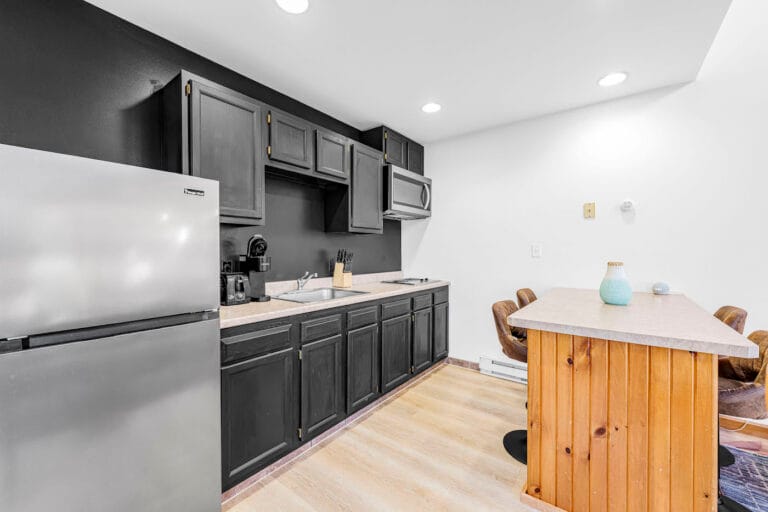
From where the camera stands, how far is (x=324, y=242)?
119 inches

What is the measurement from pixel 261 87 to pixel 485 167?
222 centimetres

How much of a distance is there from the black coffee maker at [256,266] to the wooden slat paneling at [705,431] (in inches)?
87.2

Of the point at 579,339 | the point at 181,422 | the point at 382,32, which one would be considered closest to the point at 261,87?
the point at 382,32

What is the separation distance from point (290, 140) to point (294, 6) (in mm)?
825

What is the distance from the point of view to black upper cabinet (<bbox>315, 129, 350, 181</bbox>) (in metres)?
2.52

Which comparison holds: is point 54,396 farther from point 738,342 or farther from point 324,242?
point 738,342

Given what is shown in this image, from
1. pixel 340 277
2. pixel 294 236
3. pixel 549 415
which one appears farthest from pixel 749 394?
pixel 294 236

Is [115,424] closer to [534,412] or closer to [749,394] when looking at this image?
[534,412]

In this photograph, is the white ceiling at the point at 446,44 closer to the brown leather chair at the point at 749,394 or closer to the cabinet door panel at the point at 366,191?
the cabinet door panel at the point at 366,191

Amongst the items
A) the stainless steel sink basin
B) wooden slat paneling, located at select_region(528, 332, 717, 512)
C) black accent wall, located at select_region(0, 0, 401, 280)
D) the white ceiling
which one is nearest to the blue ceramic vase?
wooden slat paneling, located at select_region(528, 332, 717, 512)

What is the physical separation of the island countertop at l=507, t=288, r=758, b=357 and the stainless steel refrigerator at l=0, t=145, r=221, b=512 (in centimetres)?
148

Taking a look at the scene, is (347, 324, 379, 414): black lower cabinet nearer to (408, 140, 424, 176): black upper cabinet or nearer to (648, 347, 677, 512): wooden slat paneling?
(648, 347, 677, 512): wooden slat paneling

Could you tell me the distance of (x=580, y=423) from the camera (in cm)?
146

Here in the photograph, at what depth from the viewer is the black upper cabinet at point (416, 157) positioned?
364 centimetres
